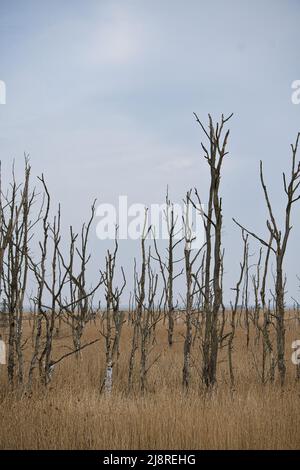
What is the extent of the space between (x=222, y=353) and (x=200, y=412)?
995 cm

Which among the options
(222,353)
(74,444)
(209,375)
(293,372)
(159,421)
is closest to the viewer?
(74,444)

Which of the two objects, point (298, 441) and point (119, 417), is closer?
point (298, 441)

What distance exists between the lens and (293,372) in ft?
36.5

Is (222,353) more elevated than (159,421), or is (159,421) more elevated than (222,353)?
(159,421)

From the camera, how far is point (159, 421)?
4430 millimetres

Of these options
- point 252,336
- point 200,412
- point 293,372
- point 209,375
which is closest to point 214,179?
point 209,375
